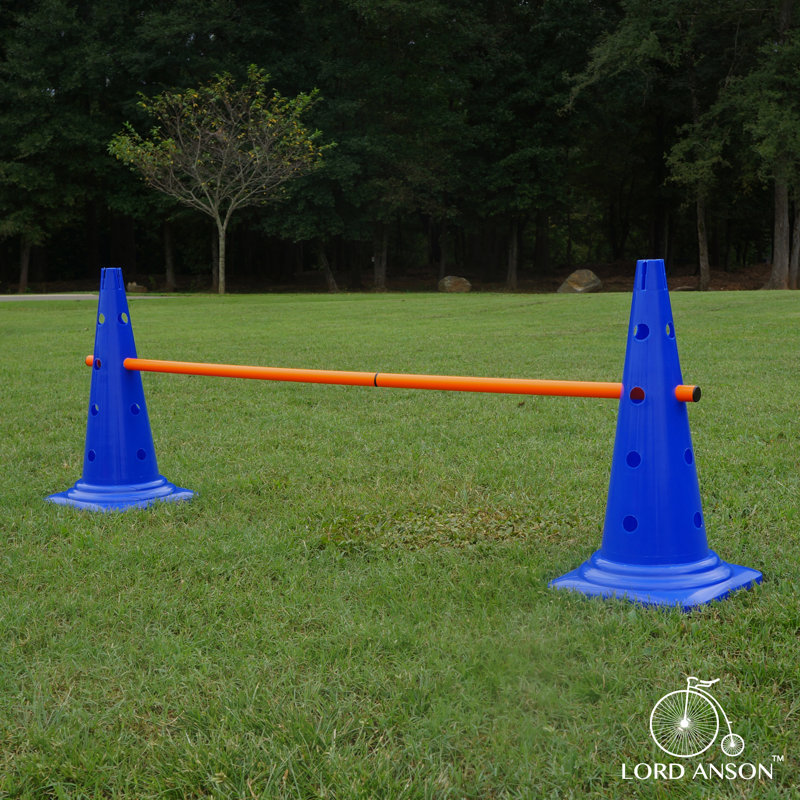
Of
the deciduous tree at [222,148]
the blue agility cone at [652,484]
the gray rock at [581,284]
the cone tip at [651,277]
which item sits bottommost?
the blue agility cone at [652,484]

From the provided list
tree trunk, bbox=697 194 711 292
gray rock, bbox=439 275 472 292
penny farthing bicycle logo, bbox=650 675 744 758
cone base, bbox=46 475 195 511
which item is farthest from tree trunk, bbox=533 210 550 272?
penny farthing bicycle logo, bbox=650 675 744 758

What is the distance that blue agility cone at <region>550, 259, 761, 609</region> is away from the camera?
288 centimetres

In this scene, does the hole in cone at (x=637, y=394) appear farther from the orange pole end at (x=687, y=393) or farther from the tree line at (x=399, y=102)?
the tree line at (x=399, y=102)

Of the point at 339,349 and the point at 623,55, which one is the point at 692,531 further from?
the point at 623,55

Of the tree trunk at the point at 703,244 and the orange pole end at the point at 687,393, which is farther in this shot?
the tree trunk at the point at 703,244

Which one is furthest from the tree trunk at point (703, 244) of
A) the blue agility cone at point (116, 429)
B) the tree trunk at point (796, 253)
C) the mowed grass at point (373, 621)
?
the blue agility cone at point (116, 429)

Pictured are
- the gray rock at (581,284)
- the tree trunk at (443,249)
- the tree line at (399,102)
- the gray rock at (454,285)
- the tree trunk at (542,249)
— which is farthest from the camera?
the tree trunk at (542,249)

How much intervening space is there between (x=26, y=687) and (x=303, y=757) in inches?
35.6

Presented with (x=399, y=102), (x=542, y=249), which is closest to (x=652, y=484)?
(x=399, y=102)

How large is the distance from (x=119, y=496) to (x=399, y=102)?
37004 millimetres

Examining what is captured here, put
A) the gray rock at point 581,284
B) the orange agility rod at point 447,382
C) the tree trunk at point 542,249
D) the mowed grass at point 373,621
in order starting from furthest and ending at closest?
the tree trunk at point 542,249 → the gray rock at point 581,284 → the orange agility rod at point 447,382 → the mowed grass at point 373,621

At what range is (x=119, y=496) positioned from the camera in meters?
4.16

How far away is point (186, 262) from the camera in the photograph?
163 ft

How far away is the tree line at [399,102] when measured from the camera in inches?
1296
